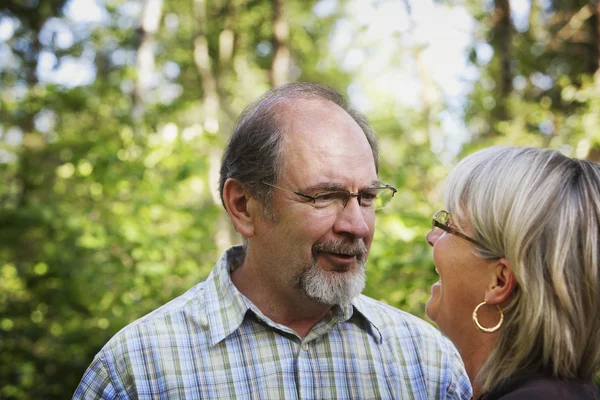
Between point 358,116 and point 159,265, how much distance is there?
3168 millimetres

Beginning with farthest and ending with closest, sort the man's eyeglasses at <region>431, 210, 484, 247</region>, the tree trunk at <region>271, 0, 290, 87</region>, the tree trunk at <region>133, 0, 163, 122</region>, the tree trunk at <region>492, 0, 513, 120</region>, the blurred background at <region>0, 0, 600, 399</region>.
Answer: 1. the tree trunk at <region>271, 0, 290, 87</region>
2. the tree trunk at <region>492, 0, 513, 120</region>
3. the tree trunk at <region>133, 0, 163, 122</region>
4. the blurred background at <region>0, 0, 600, 399</region>
5. the man's eyeglasses at <region>431, 210, 484, 247</region>

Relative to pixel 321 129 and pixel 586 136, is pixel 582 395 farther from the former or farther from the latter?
pixel 586 136

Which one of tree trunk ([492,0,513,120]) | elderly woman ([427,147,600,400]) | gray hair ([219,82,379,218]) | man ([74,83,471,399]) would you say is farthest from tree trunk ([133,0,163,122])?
elderly woman ([427,147,600,400])

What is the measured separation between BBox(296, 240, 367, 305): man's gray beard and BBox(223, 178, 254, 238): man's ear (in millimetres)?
302

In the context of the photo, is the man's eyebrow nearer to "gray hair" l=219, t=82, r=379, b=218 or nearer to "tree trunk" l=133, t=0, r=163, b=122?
"gray hair" l=219, t=82, r=379, b=218

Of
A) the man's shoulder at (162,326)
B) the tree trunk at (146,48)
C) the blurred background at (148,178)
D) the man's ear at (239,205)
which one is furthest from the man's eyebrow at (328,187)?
the tree trunk at (146,48)

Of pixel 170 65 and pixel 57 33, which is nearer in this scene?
pixel 57 33

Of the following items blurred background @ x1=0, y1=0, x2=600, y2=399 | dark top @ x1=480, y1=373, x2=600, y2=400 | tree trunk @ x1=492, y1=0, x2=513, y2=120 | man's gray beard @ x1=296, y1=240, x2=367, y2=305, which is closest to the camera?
dark top @ x1=480, y1=373, x2=600, y2=400

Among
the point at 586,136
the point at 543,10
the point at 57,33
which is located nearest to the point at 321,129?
the point at 586,136

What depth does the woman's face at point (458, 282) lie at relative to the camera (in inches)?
78.2

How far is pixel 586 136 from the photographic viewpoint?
5.56 m

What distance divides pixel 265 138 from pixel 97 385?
1011 millimetres

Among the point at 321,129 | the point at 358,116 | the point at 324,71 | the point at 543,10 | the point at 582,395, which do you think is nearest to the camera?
the point at 582,395

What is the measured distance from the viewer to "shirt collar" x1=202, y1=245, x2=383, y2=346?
227 cm
